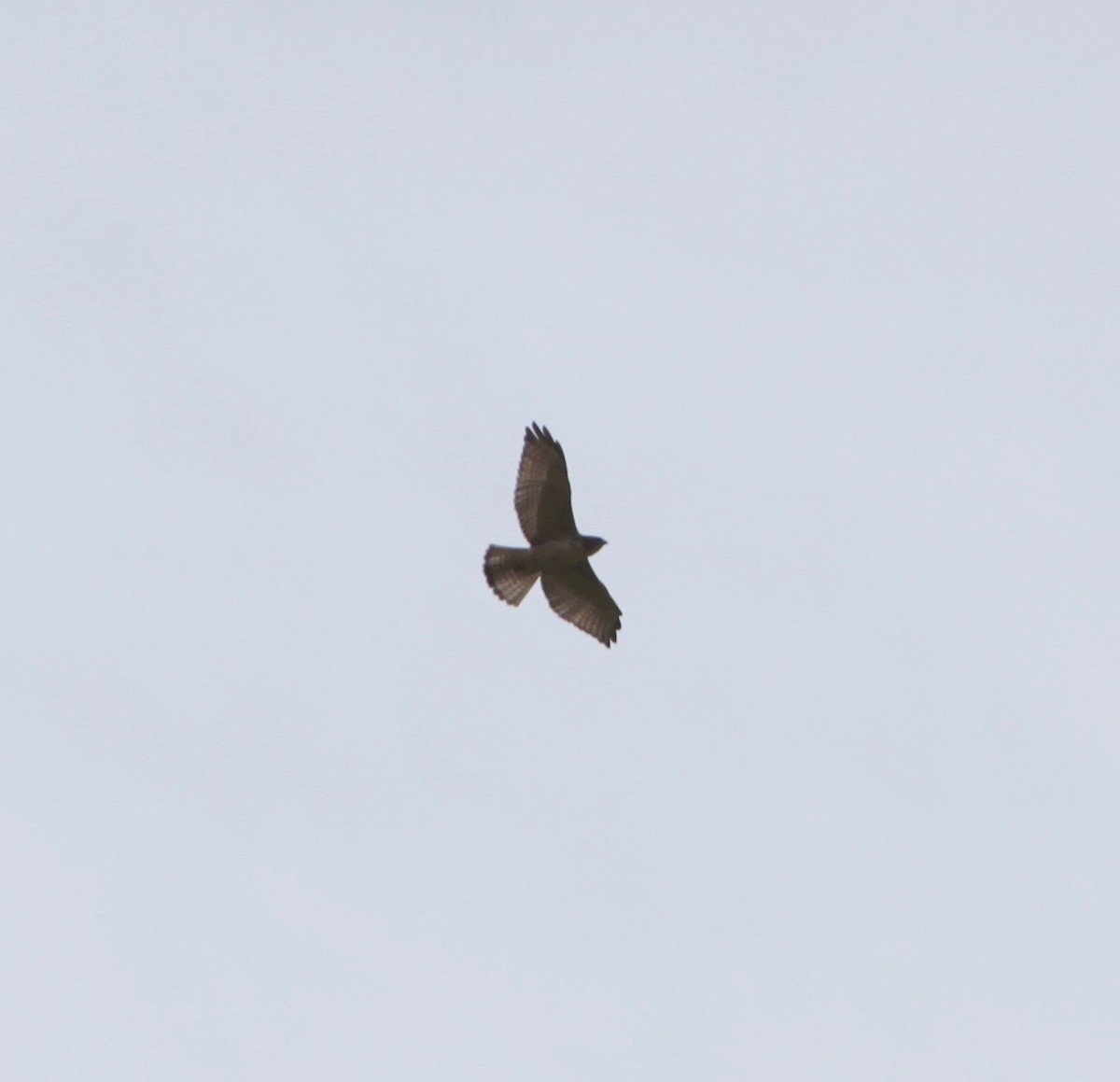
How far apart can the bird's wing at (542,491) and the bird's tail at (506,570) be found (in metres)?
0.36

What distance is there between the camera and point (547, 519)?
2700 cm

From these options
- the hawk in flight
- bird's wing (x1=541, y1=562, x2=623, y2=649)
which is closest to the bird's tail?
the hawk in flight

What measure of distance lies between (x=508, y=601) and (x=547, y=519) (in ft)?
4.45

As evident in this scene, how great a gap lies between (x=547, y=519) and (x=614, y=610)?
7.31 ft

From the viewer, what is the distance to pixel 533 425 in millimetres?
26797

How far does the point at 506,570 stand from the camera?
88.6 feet

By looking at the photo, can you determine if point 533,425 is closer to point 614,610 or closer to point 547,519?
point 547,519

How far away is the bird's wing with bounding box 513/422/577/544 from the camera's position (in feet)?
87.9

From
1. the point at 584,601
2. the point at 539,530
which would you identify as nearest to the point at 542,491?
the point at 539,530

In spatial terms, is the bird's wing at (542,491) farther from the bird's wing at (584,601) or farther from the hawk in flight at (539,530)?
the bird's wing at (584,601)

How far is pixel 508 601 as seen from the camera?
88.4 feet

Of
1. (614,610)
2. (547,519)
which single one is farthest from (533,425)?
(614,610)

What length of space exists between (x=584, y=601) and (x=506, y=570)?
67.7 inches

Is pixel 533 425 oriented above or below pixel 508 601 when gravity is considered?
above
